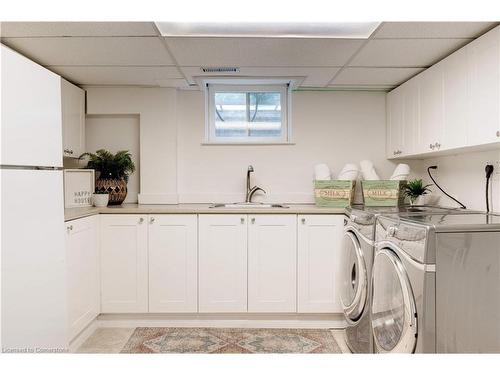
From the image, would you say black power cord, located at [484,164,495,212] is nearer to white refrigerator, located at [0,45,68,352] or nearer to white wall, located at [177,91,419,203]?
white wall, located at [177,91,419,203]

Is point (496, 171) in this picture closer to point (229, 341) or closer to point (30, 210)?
point (229, 341)

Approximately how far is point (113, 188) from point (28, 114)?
1.48m

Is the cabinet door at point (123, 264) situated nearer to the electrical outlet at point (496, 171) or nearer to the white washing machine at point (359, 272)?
the white washing machine at point (359, 272)

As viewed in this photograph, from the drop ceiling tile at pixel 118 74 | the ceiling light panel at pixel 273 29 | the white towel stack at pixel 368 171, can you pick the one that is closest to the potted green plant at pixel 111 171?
the drop ceiling tile at pixel 118 74

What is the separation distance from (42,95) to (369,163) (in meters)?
2.43

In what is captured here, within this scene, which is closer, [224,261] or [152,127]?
[224,261]

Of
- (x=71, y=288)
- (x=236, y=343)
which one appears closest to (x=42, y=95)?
(x=71, y=288)

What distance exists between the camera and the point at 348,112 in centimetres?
337

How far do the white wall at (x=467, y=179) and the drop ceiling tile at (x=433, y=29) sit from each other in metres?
0.75

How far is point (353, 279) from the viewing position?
2.42 metres

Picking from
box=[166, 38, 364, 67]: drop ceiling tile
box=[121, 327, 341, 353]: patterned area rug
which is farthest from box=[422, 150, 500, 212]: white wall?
box=[121, 327, 341, 353]: patterned area rug

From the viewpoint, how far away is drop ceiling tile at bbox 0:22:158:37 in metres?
1.97

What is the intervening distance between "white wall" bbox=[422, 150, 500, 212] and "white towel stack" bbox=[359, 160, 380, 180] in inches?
18.8

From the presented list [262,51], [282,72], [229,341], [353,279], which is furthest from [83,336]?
[282,72]
